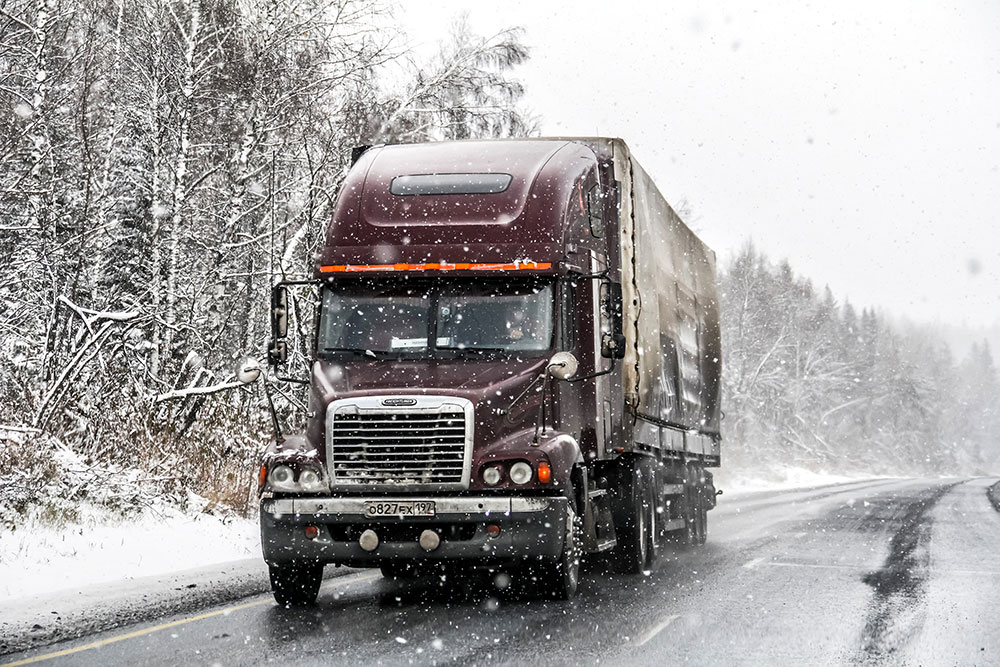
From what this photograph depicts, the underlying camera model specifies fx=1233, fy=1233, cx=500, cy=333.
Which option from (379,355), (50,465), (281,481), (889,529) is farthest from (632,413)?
(889,529)

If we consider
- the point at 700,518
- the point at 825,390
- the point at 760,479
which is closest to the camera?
the point at 700,518

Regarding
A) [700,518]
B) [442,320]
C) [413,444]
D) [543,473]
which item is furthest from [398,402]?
[700,518]

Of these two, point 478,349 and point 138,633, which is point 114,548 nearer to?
point 138,633

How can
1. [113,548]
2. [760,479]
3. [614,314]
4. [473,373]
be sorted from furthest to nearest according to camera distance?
[760,479], [113,548], [614,314], [473,373]

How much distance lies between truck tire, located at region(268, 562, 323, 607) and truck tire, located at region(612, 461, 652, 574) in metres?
3.30

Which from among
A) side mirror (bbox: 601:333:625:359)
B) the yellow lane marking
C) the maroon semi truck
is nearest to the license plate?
the maroon semi truck

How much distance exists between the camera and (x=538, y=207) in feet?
33.9

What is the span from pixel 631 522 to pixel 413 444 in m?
3.42

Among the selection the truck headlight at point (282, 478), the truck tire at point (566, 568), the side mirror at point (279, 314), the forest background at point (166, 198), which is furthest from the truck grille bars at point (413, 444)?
the forest background at point (166, 198)

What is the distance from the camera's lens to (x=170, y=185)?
63.7 ft

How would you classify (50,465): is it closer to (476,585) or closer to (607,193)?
(476,585)

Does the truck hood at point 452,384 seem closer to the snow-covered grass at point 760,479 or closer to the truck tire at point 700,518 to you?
the truck tire at point 700,518

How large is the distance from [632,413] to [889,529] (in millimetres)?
9861

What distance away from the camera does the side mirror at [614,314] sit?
1016 cm
